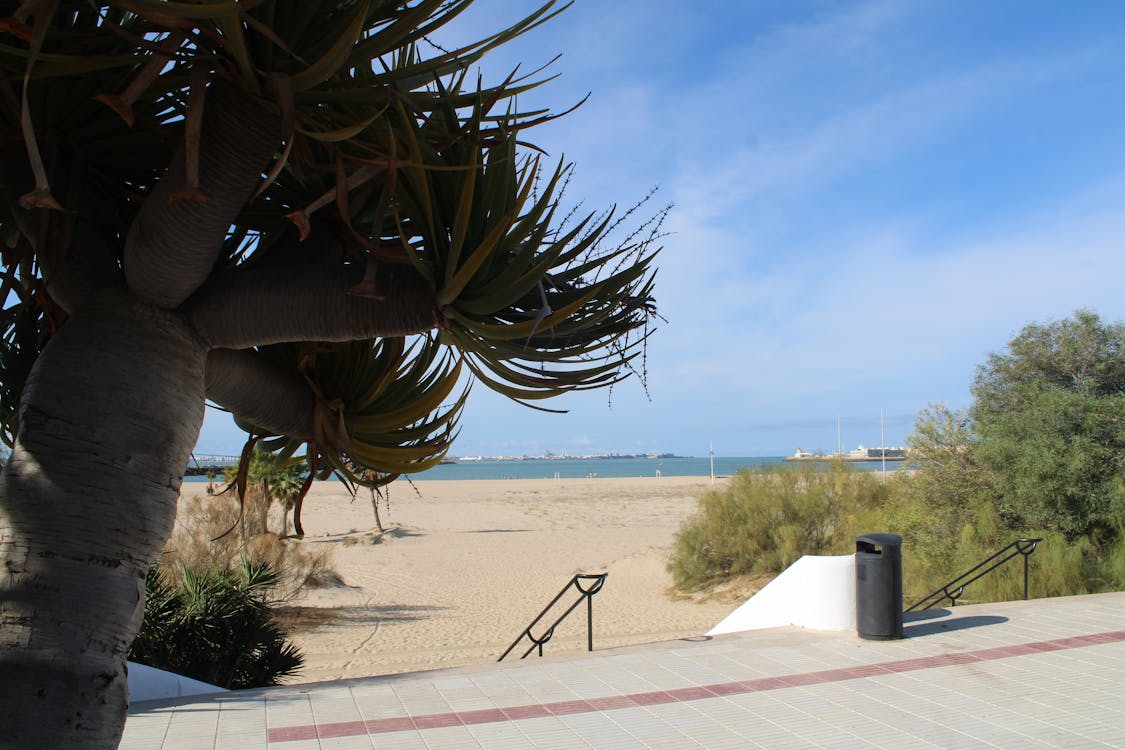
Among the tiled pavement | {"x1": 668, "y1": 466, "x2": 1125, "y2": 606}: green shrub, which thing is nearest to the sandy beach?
{"x1": 668, "y1": 466, "x2": 1125, "y2": 606}: green shrub

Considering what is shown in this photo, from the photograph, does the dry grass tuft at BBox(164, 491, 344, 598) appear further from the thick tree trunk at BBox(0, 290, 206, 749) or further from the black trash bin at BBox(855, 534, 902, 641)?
the thick tree trunk at BBox(0, 290, 206, 749)

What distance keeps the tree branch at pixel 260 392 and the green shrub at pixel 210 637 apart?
608 cm

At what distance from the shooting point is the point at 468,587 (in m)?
21.2

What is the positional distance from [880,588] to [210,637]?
22.2ft

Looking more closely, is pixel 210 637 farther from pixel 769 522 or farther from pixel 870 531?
pixel 769 522

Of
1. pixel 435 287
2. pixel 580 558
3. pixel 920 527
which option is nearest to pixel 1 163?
pixel 435 287

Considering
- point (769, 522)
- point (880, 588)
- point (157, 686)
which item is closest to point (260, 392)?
point (157, 686)

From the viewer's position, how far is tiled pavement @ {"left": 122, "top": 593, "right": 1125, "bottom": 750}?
5.75 m

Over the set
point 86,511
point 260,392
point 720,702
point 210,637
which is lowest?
point 210,637

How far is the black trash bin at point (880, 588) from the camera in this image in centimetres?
844

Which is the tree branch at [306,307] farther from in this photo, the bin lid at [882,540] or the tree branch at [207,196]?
the bin lid at [882,540]

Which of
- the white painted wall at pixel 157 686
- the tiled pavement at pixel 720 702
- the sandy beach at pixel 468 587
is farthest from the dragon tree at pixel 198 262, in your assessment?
the sandy beach at pixel 468 587

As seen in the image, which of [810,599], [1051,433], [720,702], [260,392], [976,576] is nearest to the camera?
[260,392]

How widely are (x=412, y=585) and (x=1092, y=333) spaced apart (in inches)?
619
